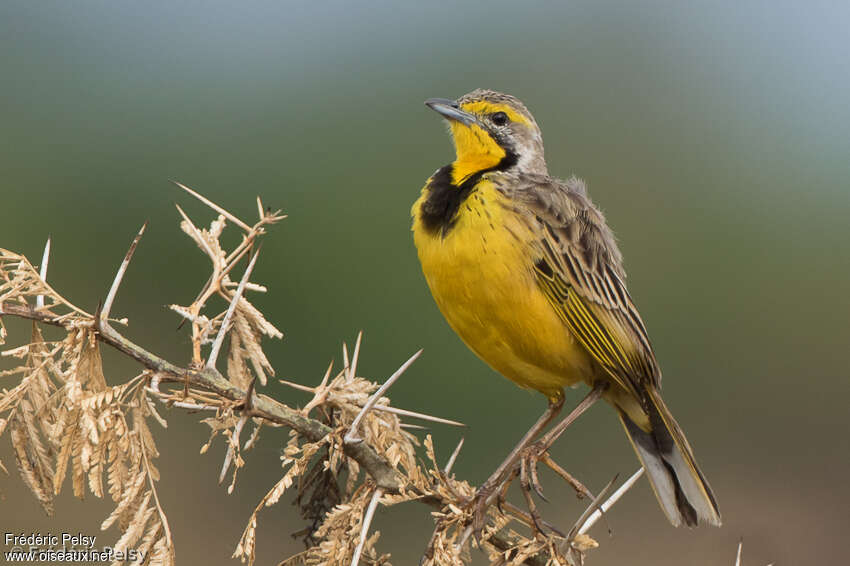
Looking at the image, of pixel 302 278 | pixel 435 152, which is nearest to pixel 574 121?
pixel 435 152

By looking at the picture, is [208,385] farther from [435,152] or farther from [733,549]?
[435,152]

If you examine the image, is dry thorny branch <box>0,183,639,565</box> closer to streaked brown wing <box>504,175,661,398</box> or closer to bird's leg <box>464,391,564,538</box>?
bird's leg <box>464,391,564,538</box>

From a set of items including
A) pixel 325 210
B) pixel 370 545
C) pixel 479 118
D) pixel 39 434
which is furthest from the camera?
pixel 325 210

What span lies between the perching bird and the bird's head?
279 mm

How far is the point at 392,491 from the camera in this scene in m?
2.85

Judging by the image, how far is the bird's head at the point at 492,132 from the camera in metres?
4.91

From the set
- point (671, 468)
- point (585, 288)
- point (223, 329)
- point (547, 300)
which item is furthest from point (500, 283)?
point (223, 329)

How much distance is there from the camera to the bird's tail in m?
4.07

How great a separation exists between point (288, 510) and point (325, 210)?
110 inches

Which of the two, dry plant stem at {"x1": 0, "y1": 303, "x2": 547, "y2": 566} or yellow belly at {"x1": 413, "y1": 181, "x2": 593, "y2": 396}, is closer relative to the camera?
dry plant stem at {"x1": 0, "y1": 303, "x2": 547, "y2": 566}

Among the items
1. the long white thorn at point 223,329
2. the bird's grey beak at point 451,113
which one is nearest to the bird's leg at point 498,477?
the long white thorn at point 223,329

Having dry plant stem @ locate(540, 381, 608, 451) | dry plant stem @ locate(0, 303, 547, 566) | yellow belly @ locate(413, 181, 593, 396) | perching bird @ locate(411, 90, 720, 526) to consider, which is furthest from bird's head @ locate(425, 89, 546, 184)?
dry plant stem @ locate(0, 303, 547, 566)

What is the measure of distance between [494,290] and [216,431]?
1.61 meters

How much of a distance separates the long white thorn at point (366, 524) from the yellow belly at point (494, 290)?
1.36m
